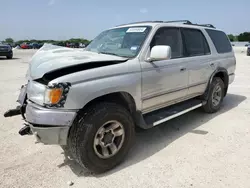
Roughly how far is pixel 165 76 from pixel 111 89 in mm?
1120

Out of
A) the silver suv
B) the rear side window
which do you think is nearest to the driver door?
the silver suv

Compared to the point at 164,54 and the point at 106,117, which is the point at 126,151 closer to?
the point at 106,117

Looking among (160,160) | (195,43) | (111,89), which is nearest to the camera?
(111,89)

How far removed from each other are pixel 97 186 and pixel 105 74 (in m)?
1.34

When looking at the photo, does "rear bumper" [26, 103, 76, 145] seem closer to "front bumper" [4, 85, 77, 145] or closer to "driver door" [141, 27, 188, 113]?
"front bumper" [4, 85, 77, 145]

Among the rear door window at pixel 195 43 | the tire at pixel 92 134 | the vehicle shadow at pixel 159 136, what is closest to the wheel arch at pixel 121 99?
the tire at pixel 92 134

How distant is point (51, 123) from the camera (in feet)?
7.99

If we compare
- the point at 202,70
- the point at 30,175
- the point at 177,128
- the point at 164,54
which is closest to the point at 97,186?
the point at 30,175

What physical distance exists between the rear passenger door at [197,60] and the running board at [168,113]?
21cm

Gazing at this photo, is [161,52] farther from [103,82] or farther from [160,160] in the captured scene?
[160,160]

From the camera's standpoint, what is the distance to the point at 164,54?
297cm

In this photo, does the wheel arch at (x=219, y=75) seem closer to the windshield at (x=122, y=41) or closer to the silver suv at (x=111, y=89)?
the silver suv at (x=111, y=89)

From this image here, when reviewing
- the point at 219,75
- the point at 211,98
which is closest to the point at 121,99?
the point at 211,98

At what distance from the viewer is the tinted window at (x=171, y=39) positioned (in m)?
3.51
